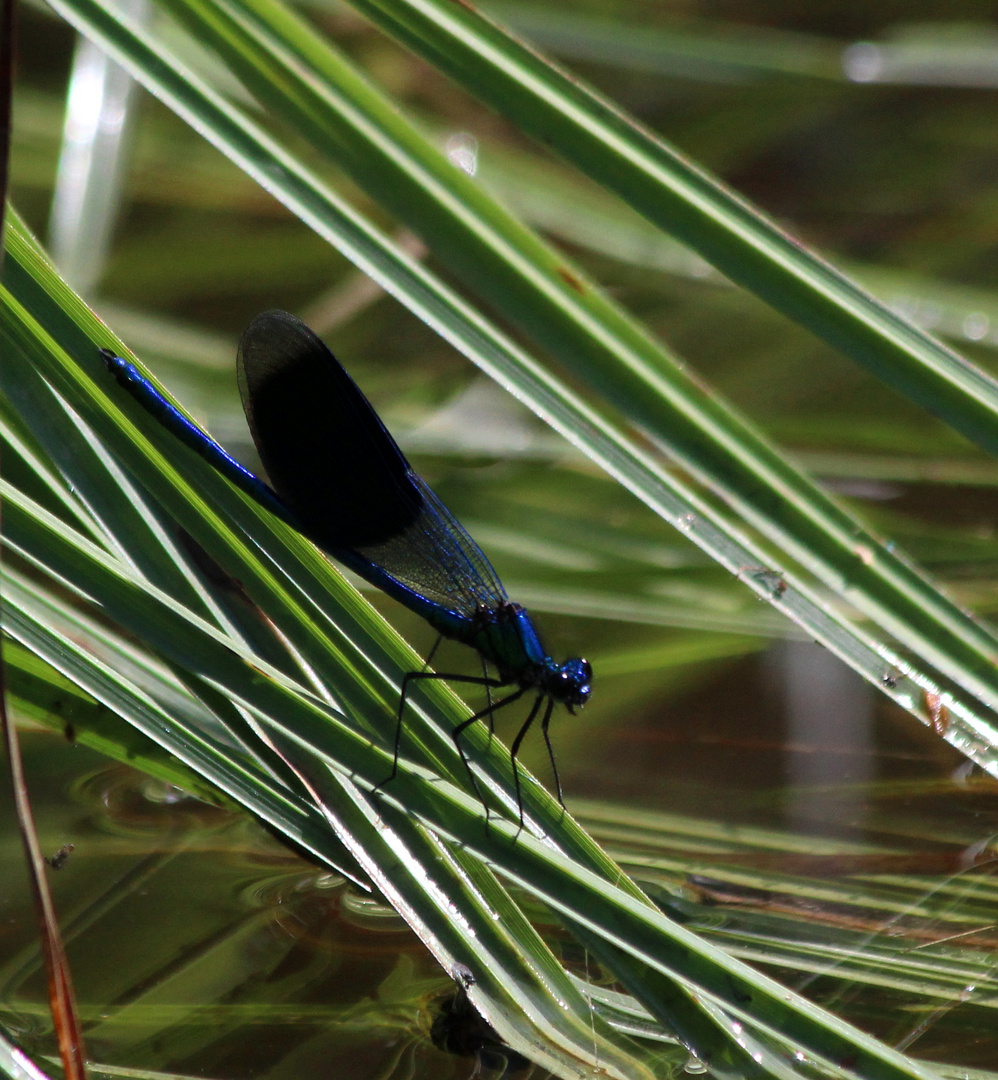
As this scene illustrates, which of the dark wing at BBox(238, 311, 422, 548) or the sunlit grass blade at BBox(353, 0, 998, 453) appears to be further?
the dark wing at BBox(238, 311, 422, 548)

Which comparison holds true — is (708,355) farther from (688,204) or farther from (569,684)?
(688,204)

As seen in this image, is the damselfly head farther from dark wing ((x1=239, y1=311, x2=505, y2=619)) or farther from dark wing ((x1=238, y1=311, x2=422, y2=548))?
dark wing ((x1=238, y1=311, x2=422, y2=548))

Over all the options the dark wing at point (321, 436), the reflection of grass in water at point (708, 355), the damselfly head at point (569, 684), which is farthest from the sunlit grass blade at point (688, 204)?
the reflection of grass in water at point (708, 355)

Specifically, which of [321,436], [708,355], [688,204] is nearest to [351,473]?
[321,436]

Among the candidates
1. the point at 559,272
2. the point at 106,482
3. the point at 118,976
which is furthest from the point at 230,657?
the point at 559,272

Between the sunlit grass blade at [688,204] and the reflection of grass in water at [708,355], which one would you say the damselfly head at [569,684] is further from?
the sunlit grass blade at [688,204]

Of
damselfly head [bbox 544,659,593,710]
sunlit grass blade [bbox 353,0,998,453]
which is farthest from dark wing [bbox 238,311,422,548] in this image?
sunlit grass blade [bbox 353,0,998,453]
